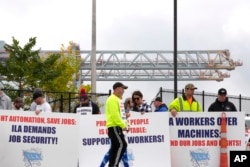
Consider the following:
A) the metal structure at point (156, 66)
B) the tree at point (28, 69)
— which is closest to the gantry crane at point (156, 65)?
the metal structure at point (156, 66)

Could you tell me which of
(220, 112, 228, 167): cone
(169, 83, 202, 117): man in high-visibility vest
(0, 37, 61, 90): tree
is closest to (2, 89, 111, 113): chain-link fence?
(0, 37, 61, 90): tree

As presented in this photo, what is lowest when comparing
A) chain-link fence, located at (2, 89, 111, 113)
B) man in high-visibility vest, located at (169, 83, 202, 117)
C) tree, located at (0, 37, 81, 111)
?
man in high-visibility vest, located at (169, 83, 202, 117)

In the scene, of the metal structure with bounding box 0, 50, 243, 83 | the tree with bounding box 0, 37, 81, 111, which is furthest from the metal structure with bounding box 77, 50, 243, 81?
the tree with bounding box 0, 37, 81, 111

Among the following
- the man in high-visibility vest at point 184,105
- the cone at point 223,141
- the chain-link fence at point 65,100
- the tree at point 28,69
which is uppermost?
the tree at point 28,69

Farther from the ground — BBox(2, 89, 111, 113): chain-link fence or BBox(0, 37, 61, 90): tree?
BBox(0, 37, 61, 90): tree

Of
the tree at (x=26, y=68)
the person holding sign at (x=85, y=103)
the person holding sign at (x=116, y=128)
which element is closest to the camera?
the person holding sign at (x=116, y=128)

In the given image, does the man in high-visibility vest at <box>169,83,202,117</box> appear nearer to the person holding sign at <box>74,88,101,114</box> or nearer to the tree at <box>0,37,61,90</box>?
the person holding sign at <box>74,88,101,114</box>

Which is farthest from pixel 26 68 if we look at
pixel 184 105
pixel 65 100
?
pixel 184 105

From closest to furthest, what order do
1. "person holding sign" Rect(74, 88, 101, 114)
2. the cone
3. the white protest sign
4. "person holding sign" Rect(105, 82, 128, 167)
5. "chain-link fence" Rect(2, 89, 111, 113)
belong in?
1. "person holding sign" Rect(105, 82, 128, 167)
2. the white protest sign
3. the cone
4. "person holding sign" Rect(74, 88, 101, 114)
5. "chain-link fence" Rect(2, 89, 111, 113)

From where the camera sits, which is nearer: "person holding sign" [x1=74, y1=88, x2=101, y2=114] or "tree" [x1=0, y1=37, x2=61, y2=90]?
"person holding sign" [x1=74, y1=88, x2=101, y2=114]

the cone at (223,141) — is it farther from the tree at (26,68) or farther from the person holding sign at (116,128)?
the tree at (26,68)

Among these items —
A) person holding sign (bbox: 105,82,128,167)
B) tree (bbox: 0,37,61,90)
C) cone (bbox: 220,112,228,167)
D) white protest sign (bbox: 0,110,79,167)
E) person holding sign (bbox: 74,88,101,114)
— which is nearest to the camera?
person holding sign (bbox: 105,82,128,167)

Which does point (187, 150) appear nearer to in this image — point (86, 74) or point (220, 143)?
point (220, 143)

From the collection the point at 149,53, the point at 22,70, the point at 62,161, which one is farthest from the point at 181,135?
the point at 149,53
